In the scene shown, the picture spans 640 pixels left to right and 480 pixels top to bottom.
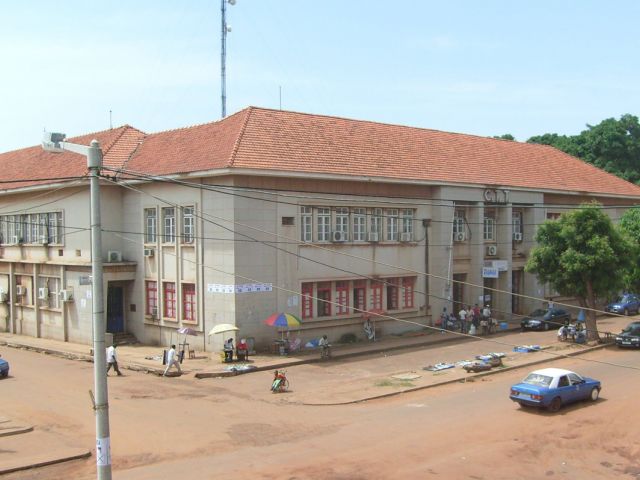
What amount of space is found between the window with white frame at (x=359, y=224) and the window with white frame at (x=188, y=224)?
7.64 metres

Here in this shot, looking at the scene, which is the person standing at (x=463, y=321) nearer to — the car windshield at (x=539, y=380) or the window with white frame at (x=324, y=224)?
the window with white frame at (x=324, y=224)

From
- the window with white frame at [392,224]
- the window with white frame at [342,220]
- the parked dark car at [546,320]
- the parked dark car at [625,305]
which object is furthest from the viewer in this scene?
the parked dark car at [625,305]

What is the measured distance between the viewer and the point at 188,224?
3062cm

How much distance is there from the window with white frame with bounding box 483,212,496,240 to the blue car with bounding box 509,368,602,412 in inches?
728

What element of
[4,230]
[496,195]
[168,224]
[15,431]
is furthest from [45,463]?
[496,195]

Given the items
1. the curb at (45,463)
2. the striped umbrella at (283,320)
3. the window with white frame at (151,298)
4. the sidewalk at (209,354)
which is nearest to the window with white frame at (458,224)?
the sidewalk at (209,354)

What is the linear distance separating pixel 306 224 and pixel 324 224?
1.02m

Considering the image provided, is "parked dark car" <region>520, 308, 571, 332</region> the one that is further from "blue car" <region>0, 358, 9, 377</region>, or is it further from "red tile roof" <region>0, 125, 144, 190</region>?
"blue car" <region>0, 358, 9, 377</region>

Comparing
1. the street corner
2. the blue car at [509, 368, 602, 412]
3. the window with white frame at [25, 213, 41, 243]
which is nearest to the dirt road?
the street corner

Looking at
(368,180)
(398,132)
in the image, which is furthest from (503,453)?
(398,132)

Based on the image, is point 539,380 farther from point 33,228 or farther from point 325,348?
point 33,228

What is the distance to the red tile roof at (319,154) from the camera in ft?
100

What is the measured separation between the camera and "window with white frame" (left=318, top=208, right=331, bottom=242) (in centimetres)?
3131

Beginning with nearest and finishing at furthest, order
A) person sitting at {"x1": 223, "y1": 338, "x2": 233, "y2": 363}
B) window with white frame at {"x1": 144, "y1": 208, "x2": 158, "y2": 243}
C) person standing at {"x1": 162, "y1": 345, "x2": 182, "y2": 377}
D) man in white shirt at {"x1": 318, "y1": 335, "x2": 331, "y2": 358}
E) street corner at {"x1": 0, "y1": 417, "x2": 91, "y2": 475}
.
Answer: street corner at {"x1": 0, "y1": 417, "x2": 91, "y2": 475} → person standing at {"x1": 162, "y1": 345, "x2": 182, "y2": 377} → person sitting at {"x1": 223, "y1": 338, "x2": 233, "y2": 363} → man in white shirt at {"x1": 318, "y1": 335, "x2": 331, "y2": 358} → window with white frame at {"x1": 144, "y1": 208, "x2": 158, "y2": 243}
